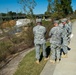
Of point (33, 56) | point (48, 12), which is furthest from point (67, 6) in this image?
point (33, 56)

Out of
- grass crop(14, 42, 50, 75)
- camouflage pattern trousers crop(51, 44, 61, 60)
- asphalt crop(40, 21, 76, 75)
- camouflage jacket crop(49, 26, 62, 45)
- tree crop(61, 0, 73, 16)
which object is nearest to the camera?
asphalt crop(40, 21, 76, 75)

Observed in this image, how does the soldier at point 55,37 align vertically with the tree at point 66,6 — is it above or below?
below

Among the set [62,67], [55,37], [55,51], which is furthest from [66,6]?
[62,67]

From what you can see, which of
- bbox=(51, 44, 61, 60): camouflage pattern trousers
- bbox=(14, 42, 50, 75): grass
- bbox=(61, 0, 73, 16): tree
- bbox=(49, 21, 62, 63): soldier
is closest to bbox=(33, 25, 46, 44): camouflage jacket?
bbox=(49, 21, 62, 63): soldier

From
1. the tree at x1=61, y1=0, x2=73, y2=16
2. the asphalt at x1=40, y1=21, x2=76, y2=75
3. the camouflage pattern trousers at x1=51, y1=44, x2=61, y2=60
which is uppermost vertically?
the tree at x1=61, y1=0, x2=73, y2=16

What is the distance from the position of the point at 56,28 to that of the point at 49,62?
1.52m

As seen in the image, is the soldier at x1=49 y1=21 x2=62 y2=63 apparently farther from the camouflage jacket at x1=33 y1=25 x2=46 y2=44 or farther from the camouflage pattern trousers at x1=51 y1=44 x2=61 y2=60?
the camouflage jacket at x1=33 y1=25 x2=46 y2=44

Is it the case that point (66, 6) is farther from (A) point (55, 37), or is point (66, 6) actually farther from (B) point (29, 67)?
(B) point (29, 67)

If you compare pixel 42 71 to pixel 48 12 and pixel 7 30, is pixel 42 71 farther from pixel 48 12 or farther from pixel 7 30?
pixel 48 12

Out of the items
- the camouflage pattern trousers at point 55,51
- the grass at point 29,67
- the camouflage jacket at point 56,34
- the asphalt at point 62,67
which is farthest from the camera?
the camouflage pattern trousers at point 55,51

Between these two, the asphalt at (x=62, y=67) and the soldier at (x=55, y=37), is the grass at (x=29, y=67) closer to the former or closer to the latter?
the asphalt at (x=62, y=67)

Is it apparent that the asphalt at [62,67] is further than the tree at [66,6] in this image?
No

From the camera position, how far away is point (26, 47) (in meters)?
12.9

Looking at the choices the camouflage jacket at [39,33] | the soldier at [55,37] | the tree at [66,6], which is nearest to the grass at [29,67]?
the soldier at [55,37]
